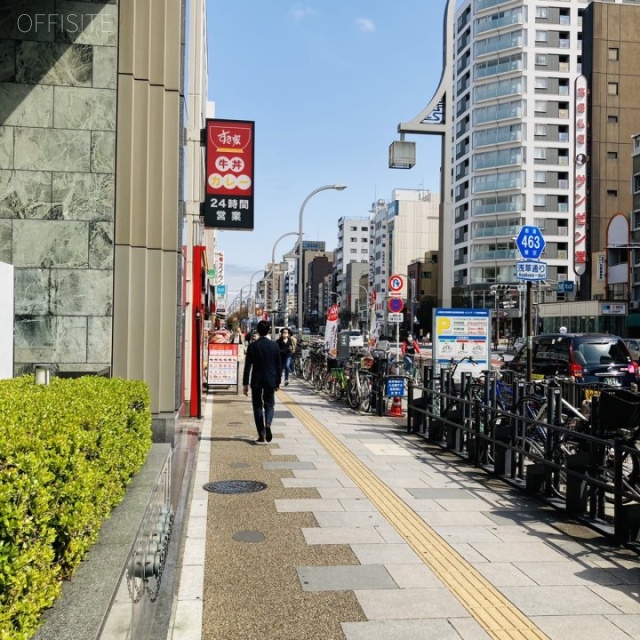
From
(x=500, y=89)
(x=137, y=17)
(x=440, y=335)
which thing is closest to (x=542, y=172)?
(x=500, y=89)

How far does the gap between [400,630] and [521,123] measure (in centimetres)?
7118

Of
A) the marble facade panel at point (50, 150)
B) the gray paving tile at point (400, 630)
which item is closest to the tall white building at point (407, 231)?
the marble facade panel at point (50, 150)

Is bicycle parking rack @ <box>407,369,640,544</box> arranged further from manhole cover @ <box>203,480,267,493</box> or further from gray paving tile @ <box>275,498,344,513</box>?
manhole cover @ <box>203,480,267,493</box>

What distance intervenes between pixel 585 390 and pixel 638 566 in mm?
6022

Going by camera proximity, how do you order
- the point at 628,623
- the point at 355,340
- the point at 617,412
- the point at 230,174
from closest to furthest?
the point at 628,623
the point at 617,412
the point at 230,174
the point at 355,340

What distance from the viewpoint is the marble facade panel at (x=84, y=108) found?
7.70m

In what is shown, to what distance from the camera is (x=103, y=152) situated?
7.80 meters

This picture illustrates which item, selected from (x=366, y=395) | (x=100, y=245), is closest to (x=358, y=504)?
(x=100, y=245)

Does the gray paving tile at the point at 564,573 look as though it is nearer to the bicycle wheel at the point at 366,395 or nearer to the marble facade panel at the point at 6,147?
the marble facade panel at the point at 6,147

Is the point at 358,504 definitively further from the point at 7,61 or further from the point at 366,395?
the point at 366,395

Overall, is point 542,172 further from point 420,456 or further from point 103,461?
point 103,461

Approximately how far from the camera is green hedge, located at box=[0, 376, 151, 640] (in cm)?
214

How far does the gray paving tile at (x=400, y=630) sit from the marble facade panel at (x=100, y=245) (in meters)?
5.31

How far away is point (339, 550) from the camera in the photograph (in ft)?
17.3
